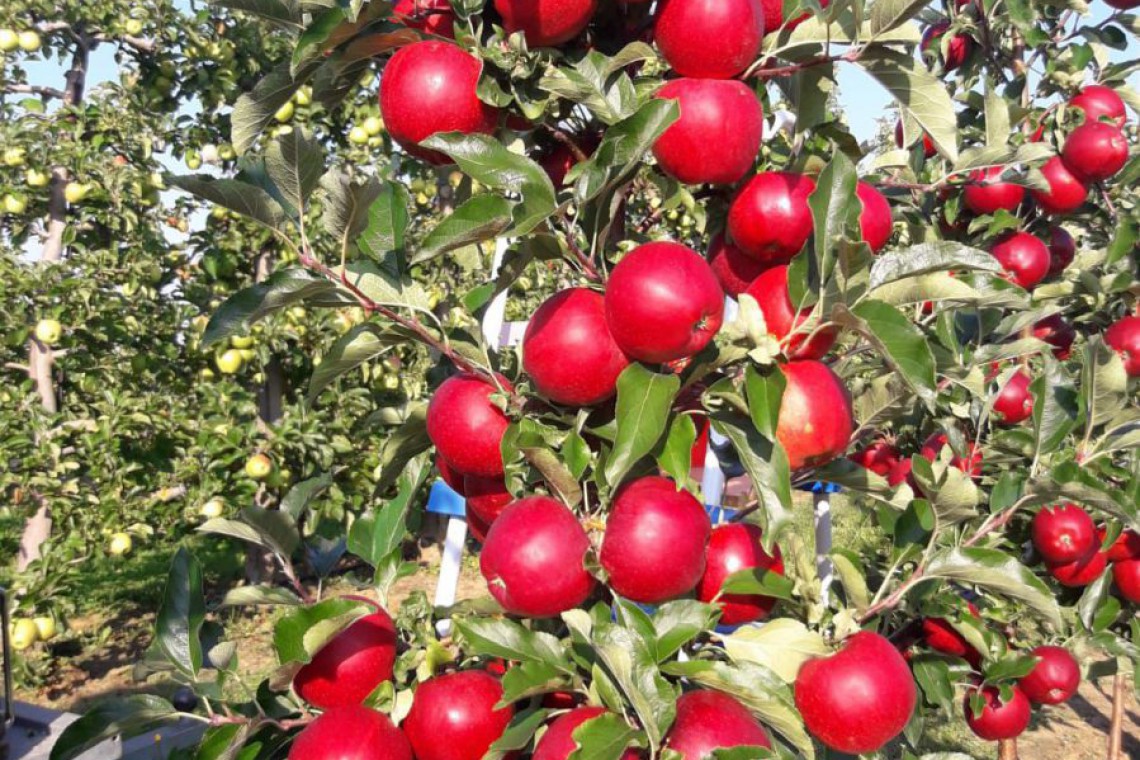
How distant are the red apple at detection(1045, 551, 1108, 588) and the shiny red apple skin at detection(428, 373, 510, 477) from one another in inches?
59.2

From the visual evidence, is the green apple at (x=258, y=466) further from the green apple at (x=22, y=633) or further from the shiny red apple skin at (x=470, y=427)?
the shiny red apple skin at (x=470, y=427)

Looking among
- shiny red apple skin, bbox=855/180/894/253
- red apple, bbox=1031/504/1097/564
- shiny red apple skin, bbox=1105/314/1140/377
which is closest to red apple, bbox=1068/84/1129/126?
shiny red apple skin, bbox=1105/314/1140/377

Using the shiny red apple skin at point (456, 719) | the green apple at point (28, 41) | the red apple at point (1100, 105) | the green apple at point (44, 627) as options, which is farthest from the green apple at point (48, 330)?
the red apple at point (1100, 105)

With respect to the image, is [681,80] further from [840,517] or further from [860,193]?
[840,517]

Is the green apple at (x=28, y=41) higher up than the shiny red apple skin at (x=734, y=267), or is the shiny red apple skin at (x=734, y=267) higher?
the green apple at (x=28, y=41)

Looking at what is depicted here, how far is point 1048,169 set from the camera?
7.14ft

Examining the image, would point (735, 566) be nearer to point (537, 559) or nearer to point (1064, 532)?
point (537, 559)

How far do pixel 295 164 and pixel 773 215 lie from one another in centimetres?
53

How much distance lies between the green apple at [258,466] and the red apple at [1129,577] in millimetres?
3812

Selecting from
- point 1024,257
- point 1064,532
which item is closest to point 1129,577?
point 1064,532

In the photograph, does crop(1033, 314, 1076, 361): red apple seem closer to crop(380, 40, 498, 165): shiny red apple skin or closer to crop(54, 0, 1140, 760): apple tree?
crop(54, 0, 1140, 760): apple tree

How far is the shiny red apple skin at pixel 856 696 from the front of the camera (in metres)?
0.93

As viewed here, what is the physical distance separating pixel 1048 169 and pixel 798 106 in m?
1.49

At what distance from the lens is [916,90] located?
1042 mm
